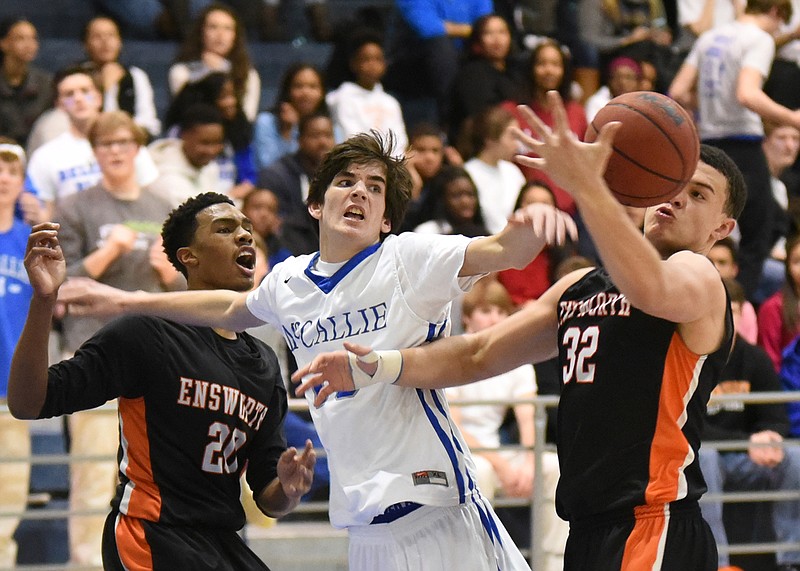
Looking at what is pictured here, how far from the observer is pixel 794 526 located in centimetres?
772

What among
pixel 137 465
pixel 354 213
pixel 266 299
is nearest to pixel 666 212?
pixel 354 213

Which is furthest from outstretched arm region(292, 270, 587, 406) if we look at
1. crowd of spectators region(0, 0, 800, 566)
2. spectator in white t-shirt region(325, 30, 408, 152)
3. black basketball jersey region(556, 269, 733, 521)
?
spectator in white t-shirt region(325, 30, 408, 152)

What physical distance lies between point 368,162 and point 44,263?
3.82ft

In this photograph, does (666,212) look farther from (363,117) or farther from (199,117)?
(363,117)

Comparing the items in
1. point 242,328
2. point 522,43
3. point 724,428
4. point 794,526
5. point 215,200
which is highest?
point 522,43

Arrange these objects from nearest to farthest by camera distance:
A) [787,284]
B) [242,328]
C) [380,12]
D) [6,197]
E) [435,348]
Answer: [435,348], [242,328], [6,197], [787,284], [380,12]

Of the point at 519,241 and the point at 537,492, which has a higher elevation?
the point at 519,241

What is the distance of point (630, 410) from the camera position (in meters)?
4.21

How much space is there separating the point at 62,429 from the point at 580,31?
6259 mm

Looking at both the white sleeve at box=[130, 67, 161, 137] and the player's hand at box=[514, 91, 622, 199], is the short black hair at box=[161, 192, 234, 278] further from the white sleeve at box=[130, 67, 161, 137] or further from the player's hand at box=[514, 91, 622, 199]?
the white sleeve at box=[130, 67, 161, 137]

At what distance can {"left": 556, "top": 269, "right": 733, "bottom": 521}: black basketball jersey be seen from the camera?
4.19m

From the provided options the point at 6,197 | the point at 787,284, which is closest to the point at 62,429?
the point at 6,197

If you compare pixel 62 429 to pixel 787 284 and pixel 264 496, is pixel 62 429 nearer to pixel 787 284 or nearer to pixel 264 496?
pixel 264 496

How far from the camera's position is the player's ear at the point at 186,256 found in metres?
5.17
